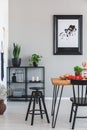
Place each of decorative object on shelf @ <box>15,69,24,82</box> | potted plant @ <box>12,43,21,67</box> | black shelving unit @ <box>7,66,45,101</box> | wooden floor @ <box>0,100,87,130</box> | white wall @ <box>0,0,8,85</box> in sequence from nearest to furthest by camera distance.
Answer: wooden floor @ <box>0,100,87,130</box>
white wall @ <box>0,0,8,85</box>
potted plant @ <box>12,43,21,67</box>
black shelving unit @ <box>7,66,45,101</box>
decorative object on shelf @ <box>15,69,24,82</box>

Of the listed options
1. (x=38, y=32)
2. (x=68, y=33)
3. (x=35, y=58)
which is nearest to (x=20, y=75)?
(x=35, y=58)

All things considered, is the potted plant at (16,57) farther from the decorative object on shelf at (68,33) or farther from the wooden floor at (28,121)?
the wooden floor at (28,121)

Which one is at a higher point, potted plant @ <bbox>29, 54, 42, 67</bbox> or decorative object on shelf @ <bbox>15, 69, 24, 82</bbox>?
potted plant @ <bbox>29, 54, 42, 67</bbox>

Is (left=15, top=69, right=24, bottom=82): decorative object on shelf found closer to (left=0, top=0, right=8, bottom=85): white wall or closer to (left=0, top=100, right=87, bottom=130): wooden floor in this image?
(left=0, top=0, right=8, bottom=85): white wall

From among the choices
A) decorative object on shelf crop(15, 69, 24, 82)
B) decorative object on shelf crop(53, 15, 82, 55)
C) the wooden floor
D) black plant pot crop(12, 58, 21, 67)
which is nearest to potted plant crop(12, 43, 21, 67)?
black plant pot crop(12, 58, 21, 67)

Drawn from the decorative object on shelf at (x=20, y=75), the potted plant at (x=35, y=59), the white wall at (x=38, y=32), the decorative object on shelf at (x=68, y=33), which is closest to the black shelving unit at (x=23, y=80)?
the decorative object on shelf at (x=20, y=75)

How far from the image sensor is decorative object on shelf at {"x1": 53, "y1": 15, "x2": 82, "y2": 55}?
300 inches

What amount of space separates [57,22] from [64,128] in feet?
12.0

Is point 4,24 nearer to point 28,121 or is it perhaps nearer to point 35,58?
point 35,58

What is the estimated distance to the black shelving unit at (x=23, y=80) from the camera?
7.53 m

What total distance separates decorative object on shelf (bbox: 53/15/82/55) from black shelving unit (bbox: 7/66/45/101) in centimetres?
79

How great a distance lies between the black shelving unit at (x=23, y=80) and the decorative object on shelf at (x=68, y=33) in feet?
2.58

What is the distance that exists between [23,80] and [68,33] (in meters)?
1.66

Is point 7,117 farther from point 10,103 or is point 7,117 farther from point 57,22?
point 57,22
